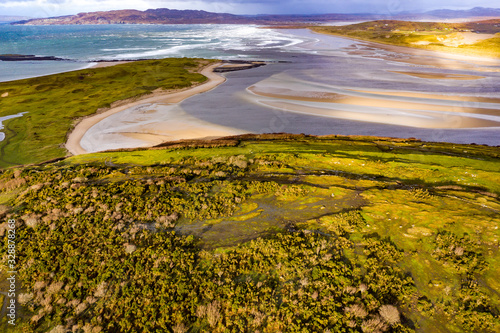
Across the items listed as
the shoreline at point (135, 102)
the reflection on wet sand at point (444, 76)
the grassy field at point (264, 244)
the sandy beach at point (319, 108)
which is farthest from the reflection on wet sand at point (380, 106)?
the reflection on wet sand at point (444, 76)

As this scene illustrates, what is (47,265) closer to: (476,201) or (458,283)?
(458,283)

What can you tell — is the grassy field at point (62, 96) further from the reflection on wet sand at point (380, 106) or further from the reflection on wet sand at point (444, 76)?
the reflection on wet sand at point (444, 76)

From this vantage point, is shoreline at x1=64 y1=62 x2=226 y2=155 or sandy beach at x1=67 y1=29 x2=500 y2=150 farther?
sandy beach at x1=67 y1=29 x2=500 y2=150

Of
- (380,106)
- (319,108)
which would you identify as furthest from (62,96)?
(380,106)

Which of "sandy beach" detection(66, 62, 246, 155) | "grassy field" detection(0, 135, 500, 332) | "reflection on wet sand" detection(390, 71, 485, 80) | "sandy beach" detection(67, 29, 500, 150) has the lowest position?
"grassy field" detection(0, 135, 500, 332)

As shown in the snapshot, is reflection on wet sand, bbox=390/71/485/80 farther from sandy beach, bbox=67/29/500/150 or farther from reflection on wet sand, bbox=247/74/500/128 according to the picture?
reflection on wet sand, bbox=247/74/500/128

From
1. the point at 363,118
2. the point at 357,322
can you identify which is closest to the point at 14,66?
the point at 363,118

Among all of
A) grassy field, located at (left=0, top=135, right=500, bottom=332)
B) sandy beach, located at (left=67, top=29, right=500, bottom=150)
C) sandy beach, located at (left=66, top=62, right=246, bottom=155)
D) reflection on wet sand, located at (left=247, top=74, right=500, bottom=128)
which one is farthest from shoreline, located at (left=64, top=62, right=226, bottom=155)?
reflection on wet sand, located at (left=247, top=74, right=500, bottom=128)
